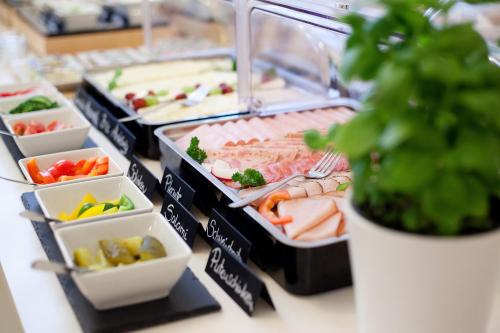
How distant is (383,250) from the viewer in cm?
68

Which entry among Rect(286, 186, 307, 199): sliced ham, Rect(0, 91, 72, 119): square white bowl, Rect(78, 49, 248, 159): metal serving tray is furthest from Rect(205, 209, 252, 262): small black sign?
Rect(0, 91, 72, 119): square white bowl

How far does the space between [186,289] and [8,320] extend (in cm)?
33

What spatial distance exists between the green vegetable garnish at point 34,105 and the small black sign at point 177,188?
574 millimetres

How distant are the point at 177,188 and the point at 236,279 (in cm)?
32

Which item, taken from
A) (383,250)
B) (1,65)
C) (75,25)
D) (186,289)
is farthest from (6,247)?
(75,25)

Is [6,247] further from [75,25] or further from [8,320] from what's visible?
[75,25]

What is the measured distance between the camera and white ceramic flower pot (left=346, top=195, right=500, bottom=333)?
0.66 meters

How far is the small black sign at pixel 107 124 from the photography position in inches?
62.0

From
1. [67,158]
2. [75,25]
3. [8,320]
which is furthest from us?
[75,25]

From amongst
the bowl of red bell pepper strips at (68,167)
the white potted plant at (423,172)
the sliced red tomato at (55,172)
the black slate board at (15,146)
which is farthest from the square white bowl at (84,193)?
the white potted plant at (423,172)

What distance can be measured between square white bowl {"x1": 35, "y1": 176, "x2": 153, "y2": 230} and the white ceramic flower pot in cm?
48

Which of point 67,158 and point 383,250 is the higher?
point 383,250

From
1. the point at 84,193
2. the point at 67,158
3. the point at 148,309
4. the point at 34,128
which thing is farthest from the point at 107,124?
the point at 148,309

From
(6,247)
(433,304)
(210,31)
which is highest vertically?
(433,304)
